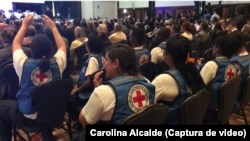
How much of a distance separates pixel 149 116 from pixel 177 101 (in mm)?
514

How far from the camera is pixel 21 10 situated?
1694 centimetres

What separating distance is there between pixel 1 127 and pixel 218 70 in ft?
7.24

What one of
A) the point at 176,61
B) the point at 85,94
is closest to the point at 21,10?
the point at 85,94

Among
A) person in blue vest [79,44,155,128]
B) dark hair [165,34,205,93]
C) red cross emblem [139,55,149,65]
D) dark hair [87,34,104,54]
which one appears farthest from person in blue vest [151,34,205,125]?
red cross emblem [139,55,149,65]

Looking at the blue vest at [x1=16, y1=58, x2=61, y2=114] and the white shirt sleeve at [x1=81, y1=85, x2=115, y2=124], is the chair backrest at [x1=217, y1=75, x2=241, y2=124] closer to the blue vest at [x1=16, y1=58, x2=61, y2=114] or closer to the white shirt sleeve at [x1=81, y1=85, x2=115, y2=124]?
the white shirt sleeve at [x1=81, y1=85, x2=115, y2=124]

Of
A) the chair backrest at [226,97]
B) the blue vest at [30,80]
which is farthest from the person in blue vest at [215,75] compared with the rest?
the blue vest at [30,80]

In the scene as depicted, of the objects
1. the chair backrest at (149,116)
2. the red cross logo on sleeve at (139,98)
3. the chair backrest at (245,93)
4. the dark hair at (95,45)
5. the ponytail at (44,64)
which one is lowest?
the chair backrest at (245,93)

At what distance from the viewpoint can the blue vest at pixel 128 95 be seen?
72.8 inches

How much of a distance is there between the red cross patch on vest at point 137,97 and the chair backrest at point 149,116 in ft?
0.47

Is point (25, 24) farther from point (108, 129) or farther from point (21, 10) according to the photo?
point (21, 10)

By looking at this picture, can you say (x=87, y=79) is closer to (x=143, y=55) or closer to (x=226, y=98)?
(x=143, y=55)

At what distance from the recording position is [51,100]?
96.0 inches

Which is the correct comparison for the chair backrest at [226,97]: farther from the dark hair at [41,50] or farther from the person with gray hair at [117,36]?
the person with gray hair at [117,36]

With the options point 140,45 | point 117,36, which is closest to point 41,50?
point 140,45
